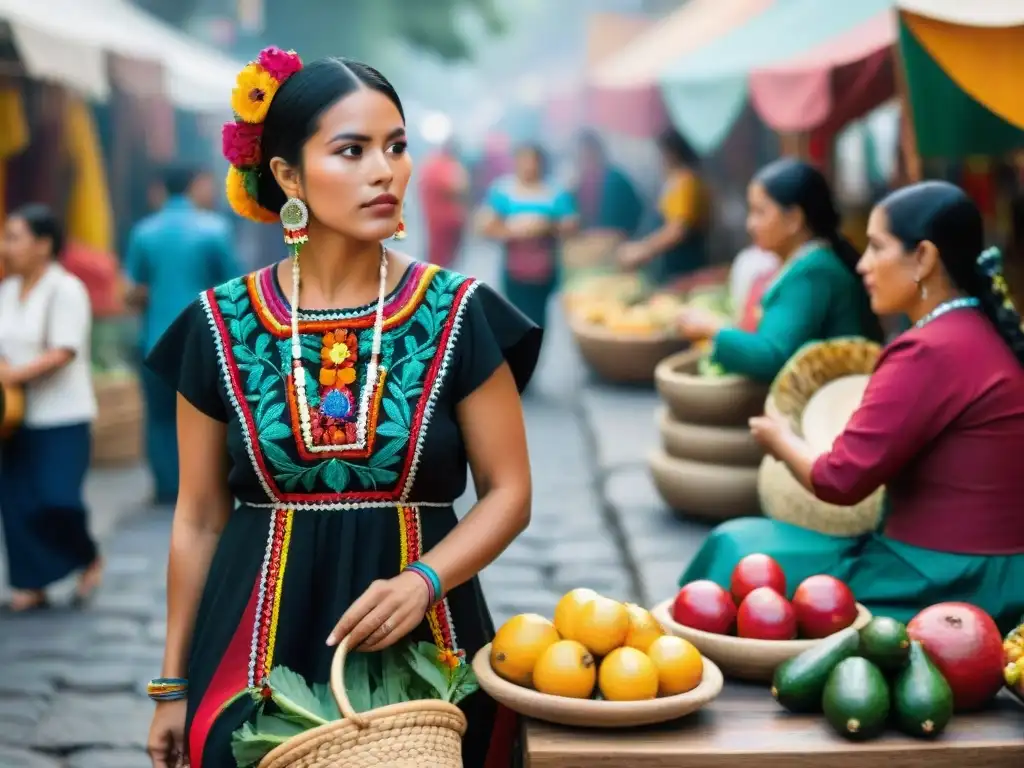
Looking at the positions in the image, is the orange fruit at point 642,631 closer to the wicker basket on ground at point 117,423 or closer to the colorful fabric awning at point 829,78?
the colorful fabric awning at point 829,78

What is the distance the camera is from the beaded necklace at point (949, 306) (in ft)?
12.0

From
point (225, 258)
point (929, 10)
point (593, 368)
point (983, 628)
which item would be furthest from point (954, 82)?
point (593, 368)

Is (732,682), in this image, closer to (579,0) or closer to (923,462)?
(923,462)

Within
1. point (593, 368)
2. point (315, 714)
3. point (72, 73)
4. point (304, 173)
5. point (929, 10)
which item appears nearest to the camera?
point (315, 714)

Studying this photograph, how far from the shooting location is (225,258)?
8945mm

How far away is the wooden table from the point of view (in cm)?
274

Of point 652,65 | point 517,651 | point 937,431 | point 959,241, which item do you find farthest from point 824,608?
point 652,65

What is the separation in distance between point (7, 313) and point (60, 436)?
634 millimetres

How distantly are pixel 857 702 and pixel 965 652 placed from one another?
1.13 feet

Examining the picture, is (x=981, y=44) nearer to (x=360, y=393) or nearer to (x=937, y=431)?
(x=937, y=431)

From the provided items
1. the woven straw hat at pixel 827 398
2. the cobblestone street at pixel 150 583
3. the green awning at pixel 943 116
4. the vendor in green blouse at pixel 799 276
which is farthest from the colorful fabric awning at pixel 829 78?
the woven straw hat at pixel 827 398

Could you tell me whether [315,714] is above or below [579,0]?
below

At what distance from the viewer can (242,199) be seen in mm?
2881

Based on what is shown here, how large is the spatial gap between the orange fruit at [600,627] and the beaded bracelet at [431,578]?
1.23ft
